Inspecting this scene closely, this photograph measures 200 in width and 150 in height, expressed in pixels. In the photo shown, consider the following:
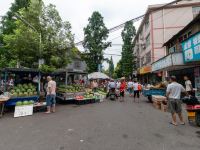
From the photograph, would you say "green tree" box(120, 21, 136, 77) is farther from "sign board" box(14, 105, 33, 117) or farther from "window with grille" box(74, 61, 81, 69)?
"sign board" box(14, 105, 33, 117)

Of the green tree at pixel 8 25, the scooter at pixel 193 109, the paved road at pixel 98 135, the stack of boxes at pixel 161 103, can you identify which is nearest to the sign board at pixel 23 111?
the paved road at pixel 98 135

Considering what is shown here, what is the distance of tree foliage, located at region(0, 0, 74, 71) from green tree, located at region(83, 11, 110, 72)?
20.1 metres

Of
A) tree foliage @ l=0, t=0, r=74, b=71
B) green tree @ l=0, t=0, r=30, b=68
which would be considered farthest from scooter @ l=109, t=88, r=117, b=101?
green tree @ l=0, t=0, r=30, b=68

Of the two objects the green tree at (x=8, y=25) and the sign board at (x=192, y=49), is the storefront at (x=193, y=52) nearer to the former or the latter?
the sign board at (x=192, y=49)

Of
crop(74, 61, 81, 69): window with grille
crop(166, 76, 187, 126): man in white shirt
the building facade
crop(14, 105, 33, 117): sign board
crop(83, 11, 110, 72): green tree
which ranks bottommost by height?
crop(14, 105, 33, 117): sign board

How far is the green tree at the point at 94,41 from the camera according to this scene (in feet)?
123

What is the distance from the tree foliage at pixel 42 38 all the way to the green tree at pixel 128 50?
2652cm

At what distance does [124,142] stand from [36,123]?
438cm

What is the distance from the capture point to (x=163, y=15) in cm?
2969

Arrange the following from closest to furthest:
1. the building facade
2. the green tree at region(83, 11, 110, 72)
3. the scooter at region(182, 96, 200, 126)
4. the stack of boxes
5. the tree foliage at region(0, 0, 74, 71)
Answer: the scooter at region(182, 96, 200, 126) → the stack of boxes → the building facade → the tree foliage at region(0, 0, 74, 71) → the green tree at region(83, 11, 110, 72)

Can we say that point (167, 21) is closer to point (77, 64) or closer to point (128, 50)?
point (128, 50)

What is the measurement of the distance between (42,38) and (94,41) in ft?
71.4

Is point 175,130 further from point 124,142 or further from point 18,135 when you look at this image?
A: point 18,135

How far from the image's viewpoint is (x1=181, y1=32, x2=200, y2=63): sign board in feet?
40.1
